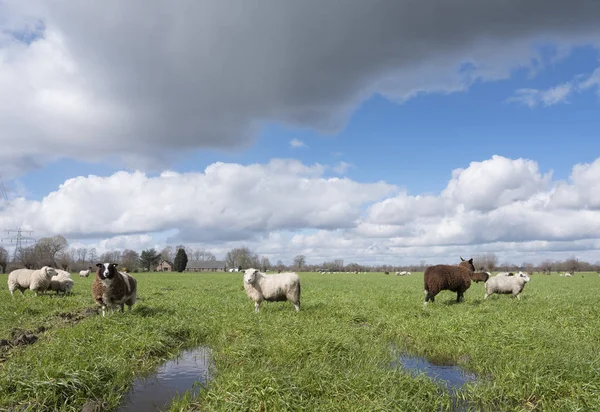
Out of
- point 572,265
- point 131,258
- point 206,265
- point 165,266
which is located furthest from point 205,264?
point 572,265

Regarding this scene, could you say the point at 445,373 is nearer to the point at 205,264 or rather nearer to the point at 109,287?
the point at 109,287

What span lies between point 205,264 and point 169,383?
577 ft

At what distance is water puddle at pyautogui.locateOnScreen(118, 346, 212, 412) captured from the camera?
696 cm

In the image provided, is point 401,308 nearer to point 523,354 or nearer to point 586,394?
point 523,354

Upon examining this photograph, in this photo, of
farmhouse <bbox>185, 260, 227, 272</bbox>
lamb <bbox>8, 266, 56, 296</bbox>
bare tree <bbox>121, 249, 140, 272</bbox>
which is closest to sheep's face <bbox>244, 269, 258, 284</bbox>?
lamb <bbox>8, 266, 56, 296</bbox>

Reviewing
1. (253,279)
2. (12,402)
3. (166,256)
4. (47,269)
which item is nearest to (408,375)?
(12,402)

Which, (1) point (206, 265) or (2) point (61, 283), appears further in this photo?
(1) point (206, 265)

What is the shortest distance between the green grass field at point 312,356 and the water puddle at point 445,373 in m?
0.18

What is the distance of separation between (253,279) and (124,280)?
4.90m

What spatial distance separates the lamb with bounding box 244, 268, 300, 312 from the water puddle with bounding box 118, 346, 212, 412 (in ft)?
18.9

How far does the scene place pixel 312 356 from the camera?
894cm

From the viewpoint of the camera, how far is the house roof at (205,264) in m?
174

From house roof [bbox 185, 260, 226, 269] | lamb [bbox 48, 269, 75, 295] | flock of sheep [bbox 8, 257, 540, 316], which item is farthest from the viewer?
house roof [bbox 185, 260, 226, 269]

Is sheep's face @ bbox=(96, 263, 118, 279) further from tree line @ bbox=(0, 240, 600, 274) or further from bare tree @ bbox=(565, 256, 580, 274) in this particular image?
bare tree @ bbox=(565, 256, 580, 274)
